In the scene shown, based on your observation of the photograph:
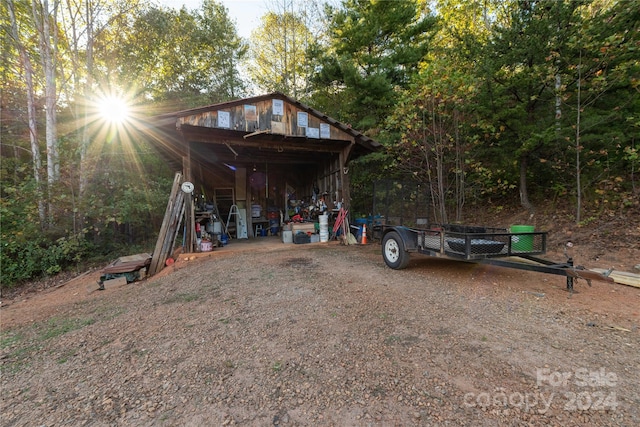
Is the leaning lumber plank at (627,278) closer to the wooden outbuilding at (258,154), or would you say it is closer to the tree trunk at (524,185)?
the tree trunk at (524,185)

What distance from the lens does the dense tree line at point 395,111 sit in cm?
561

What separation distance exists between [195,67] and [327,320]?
51.5ft

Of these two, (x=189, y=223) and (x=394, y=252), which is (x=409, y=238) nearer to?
(x=394, y=252)

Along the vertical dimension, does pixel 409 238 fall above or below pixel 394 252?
above

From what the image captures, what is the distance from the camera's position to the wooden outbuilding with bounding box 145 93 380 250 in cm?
660

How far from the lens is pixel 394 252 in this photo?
4.68 m

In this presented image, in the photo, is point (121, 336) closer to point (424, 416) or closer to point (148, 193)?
point (424, 416)

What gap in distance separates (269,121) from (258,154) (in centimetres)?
303

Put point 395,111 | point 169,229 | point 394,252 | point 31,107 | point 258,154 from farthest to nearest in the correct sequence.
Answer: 1. point 258,154
2. point 31,107
3. point 395,111
4. point 169,229
5. point 394,252

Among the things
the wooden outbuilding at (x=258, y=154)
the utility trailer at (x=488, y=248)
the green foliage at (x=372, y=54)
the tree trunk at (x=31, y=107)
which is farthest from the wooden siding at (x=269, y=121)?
the tree trunk at (x=31, y=107)

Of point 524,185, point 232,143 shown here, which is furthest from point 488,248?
point 232,143

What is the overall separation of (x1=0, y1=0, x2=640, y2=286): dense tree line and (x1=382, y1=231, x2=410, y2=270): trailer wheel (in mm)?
2698

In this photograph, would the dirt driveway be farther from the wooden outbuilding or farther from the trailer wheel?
the wooden outbuilding

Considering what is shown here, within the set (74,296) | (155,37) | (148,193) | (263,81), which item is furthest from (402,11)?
(74,296)
